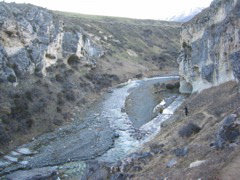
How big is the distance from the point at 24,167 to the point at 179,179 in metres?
14.9

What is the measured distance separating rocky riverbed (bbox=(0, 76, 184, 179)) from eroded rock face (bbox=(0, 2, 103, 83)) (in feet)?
34.7

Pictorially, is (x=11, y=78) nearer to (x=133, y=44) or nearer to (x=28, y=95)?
(x=28, y=95)

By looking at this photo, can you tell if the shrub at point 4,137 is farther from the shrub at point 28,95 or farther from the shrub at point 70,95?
the shrub at point 70,95

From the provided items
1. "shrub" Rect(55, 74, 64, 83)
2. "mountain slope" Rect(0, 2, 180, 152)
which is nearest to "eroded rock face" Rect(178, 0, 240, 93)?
"mountain slope" Rect(0, 2, 180, 152)

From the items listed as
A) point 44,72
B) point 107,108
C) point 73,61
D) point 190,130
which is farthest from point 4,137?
point 73,61

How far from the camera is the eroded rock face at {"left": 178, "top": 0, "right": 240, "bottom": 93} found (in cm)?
2550

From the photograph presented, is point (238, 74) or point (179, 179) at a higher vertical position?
point (238, 74)

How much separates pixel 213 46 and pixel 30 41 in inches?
1025

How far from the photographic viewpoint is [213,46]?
31297 mm

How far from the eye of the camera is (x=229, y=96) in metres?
Answer: 21.8

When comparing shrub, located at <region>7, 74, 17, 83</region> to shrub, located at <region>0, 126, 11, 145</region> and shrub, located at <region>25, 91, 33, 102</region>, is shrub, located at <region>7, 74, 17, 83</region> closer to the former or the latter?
shrub, located at <region>25, 91, 33, 102</region>

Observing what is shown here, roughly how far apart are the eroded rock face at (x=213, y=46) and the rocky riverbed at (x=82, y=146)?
7367 millimetres

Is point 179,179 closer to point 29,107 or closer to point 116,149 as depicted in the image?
point 116,149

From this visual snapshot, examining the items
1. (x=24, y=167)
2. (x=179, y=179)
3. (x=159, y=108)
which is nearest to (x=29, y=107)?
(x=24, y=167)
